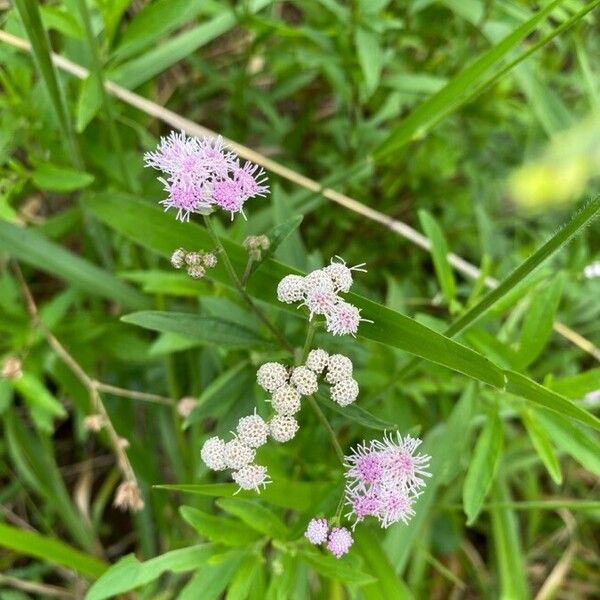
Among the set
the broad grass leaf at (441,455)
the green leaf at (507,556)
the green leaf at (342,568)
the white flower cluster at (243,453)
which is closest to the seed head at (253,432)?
the white flower cluster at (243,453)

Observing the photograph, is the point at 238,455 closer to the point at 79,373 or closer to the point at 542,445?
the point at 542,445

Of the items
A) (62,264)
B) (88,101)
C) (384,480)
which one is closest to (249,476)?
(384,480)

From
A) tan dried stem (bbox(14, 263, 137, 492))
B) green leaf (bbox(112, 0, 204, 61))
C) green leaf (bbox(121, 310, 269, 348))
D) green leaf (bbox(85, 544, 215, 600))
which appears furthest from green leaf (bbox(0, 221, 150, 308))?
green leaf (bbox(85, 544, 215, 600))

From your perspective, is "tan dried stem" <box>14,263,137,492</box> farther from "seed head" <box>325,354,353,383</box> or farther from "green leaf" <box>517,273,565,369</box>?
"green leaf" <box>517,273,565,369</box>

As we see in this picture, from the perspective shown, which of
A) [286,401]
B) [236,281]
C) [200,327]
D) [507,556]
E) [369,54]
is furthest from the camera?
[507,556]

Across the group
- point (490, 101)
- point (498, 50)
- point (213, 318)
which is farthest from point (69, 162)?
point (490, 101)
